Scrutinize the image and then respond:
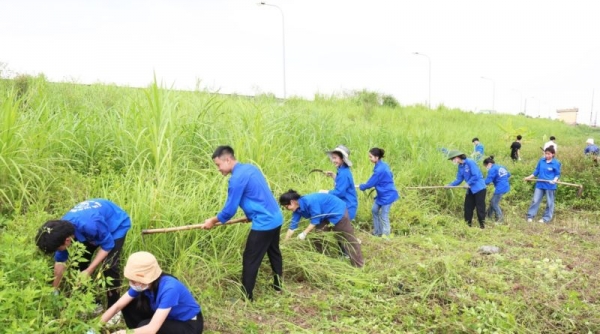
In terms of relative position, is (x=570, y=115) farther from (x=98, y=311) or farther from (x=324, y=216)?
(x=98, y=311)

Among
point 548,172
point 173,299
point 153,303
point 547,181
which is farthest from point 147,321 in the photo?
point 548,172

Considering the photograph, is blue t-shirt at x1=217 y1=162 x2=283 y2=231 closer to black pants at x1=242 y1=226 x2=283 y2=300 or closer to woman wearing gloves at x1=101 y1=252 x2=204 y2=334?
black pants at x1=242 y1=226 x2=283 y2=300

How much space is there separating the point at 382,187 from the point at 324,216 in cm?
172

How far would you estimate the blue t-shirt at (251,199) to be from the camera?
3943 millimetres

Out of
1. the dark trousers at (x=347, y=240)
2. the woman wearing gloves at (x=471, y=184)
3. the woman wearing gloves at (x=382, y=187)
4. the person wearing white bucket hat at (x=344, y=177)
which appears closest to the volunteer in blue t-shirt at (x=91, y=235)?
the dark trousers at (x=347, y=240)

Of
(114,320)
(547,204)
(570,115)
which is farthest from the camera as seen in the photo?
(570,115)

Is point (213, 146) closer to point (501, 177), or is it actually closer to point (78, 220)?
point (78, 220)

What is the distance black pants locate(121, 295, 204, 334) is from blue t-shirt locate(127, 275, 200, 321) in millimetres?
38

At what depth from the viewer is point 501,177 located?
827 cm

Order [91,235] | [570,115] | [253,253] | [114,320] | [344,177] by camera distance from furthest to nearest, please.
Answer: [570,115], [344,177], [253,253], [114,320], [91,235]

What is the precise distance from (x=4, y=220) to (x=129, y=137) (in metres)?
1.92

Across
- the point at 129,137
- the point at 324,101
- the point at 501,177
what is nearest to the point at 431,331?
the point at 129,137

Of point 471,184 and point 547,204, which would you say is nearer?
point 471,184

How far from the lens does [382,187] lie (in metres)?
6.65
